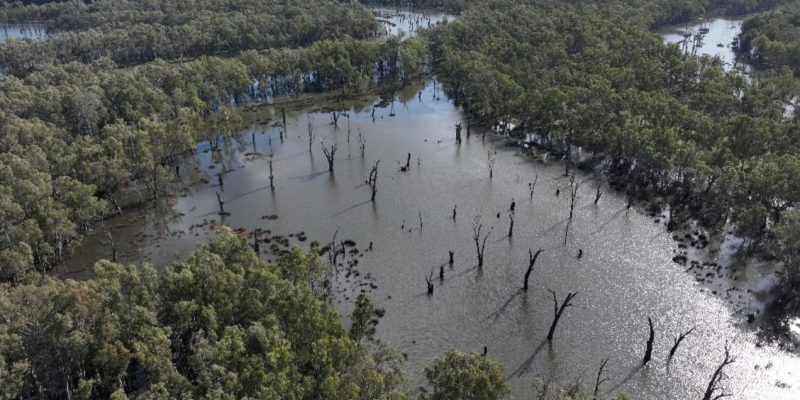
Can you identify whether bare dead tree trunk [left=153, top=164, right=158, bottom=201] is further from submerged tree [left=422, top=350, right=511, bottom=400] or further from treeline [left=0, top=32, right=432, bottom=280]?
submerged tree [left=422, top=350, right=511, bottom=400]

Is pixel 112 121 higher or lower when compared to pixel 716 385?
higher

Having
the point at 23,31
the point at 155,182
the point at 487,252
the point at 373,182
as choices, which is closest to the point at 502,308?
the point at 487,252

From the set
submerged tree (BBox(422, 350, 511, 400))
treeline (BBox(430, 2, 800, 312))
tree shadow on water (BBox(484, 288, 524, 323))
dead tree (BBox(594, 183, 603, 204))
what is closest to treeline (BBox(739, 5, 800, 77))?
treeline (BBox(430, 2, 800, 312))

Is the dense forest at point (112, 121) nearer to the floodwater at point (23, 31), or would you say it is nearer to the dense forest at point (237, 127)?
the dense forest at point (237, 127)

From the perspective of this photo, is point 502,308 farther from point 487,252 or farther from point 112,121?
point 112,121

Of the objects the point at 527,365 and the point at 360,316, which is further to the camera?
the point at 527,365

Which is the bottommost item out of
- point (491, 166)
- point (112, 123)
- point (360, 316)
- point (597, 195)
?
point (360, 316)
